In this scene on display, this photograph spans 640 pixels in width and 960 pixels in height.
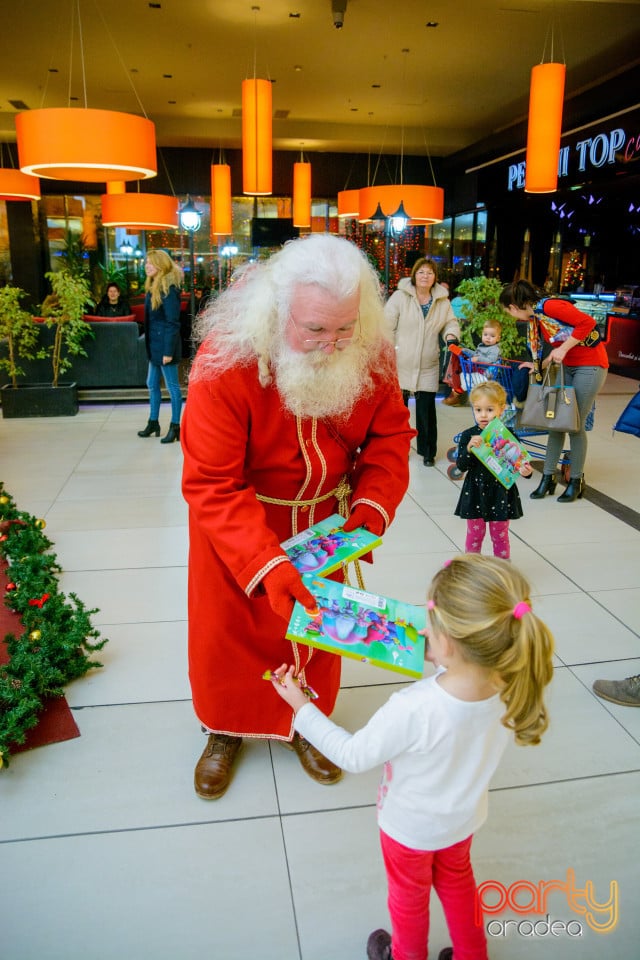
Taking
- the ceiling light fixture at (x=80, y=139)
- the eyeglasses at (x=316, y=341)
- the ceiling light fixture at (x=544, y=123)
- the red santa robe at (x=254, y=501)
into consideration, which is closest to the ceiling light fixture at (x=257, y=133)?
the ceiling light fixture at (x=544, y=123)

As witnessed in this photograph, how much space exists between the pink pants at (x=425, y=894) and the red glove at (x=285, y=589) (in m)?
0.53

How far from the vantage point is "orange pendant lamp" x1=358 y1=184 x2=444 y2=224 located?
26.2 feet

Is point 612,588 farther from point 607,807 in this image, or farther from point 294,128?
point 294,128

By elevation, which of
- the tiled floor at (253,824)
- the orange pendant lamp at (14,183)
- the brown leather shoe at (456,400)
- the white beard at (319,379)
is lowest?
the tiled floor at (253,824)

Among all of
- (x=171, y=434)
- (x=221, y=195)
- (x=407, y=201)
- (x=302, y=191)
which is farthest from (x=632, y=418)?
(x=302, y=191)

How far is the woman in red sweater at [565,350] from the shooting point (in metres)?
4.68

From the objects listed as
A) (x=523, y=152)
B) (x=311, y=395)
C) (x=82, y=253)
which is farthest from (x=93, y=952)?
(x=82, y=253)

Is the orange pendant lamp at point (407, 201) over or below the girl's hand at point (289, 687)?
over

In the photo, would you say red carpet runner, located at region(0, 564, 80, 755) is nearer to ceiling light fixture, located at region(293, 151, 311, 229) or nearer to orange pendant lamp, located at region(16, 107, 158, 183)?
orange pendant lamp, located at region(16, 107, 158, 183)

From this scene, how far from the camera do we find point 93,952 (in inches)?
67.6

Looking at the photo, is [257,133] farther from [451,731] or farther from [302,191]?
[451,731]

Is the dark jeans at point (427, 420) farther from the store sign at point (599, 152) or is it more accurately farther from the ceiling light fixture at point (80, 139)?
the store sign at point (599, 152)

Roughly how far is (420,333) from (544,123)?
2162 mm

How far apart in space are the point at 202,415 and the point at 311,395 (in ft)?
0.94
